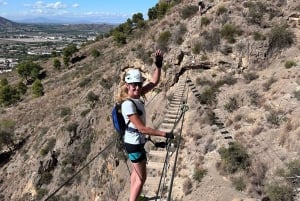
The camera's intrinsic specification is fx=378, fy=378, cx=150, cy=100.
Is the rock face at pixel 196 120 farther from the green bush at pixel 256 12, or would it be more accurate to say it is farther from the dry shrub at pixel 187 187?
the green bush at pixel 256 12

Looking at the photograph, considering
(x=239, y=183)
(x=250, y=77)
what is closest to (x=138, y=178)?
(x=239, y=183)

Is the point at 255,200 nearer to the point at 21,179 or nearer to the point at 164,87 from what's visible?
the point at 164,87

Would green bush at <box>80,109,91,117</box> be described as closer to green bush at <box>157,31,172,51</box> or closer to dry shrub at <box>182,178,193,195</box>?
green bush at <box>157,31,172,51</box>

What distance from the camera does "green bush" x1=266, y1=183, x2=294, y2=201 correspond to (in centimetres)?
1028

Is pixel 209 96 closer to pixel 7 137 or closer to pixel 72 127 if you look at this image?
pixel 72 127

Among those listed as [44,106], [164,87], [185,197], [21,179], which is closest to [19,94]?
[44,106]

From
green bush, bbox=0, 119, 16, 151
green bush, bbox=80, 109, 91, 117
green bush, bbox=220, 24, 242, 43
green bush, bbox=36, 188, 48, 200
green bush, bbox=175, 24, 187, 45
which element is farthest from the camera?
green bush, bbox=0, 119, 16, 151

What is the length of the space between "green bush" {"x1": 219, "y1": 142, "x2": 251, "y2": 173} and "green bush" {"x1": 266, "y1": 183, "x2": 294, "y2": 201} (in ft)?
6.04

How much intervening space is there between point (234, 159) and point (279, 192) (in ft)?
8.17

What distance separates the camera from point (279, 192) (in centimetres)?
1042

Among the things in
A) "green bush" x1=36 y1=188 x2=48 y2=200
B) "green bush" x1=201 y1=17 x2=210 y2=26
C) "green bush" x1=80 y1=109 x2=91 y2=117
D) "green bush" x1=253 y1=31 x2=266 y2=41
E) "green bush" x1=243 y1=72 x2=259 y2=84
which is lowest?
"green bush" x1=36 y1=188 x2=48 y2=200

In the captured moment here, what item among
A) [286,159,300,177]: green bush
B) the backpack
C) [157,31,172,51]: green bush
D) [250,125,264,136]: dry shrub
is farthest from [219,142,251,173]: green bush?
[157,31,172,51]: green bush

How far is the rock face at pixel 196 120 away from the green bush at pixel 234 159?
20 cm

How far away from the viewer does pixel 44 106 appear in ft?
162
